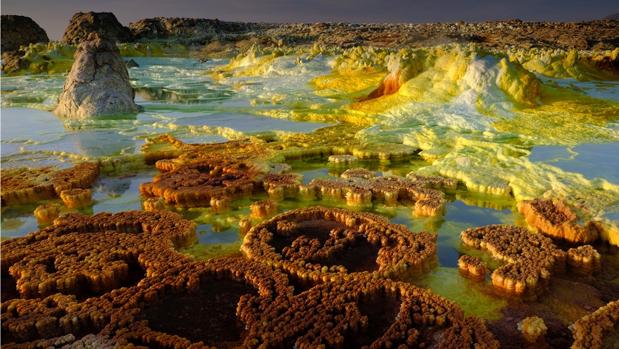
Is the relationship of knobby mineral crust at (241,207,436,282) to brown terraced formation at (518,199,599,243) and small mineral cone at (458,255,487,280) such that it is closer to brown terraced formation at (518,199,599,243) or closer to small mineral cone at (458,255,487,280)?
small mineral cone at (458,255,487,280)

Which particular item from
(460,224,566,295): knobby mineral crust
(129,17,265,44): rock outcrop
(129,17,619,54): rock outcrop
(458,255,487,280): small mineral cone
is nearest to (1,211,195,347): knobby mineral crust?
(458,255,487,280): small mineral cone

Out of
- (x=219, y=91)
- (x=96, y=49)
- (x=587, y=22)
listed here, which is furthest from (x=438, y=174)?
(x=587, y=22)

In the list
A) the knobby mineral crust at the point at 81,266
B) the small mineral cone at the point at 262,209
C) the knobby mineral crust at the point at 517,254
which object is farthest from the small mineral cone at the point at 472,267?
the knobby mineral crust at the point at 81,266

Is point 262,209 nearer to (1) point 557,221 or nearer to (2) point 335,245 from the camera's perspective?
(2) point 335,245

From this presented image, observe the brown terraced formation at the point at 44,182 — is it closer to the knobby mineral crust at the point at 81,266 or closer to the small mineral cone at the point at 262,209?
the knobby mineral crust at the point at 81,266

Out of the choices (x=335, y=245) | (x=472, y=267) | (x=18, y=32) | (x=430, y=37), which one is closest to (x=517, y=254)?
(x=472, y=267)

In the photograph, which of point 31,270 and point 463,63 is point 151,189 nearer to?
point 31,270
